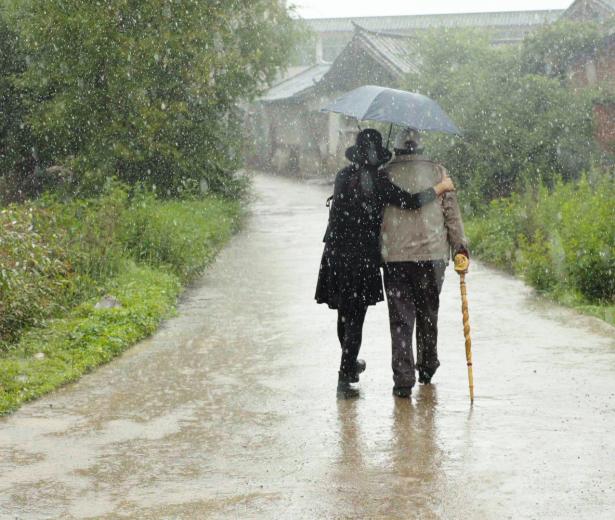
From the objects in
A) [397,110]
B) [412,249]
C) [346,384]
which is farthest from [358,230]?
[346,384]

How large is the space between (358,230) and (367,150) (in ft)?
1.74

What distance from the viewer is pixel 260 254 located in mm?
15656

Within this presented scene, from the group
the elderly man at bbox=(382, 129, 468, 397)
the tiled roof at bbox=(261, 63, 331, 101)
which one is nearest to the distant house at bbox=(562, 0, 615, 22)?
the tiled roof at bbox=(261, 63, 331, 101)

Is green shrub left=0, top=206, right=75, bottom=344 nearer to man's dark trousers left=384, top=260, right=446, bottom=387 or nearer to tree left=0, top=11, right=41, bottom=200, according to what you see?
man's dark trousers left=384, top=260, right=446, bottom=387

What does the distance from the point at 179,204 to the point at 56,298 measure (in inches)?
307

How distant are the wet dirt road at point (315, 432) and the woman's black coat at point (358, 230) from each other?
727 millimetres

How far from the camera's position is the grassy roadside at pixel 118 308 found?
7.39 meters

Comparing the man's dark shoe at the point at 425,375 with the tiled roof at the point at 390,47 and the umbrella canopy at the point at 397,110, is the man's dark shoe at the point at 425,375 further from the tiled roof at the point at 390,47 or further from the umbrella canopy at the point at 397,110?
the tiled roof at the point at 390,47

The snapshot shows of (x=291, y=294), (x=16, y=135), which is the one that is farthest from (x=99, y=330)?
(x=16, y=135)

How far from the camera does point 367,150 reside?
6680mm

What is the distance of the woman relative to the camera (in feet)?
21.9

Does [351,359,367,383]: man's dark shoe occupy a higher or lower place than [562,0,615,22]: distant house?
lower

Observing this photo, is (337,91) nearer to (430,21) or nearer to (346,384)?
(430,21)

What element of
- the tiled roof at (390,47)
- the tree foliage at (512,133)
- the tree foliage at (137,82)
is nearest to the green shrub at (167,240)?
the tree foliage at (137,82)
